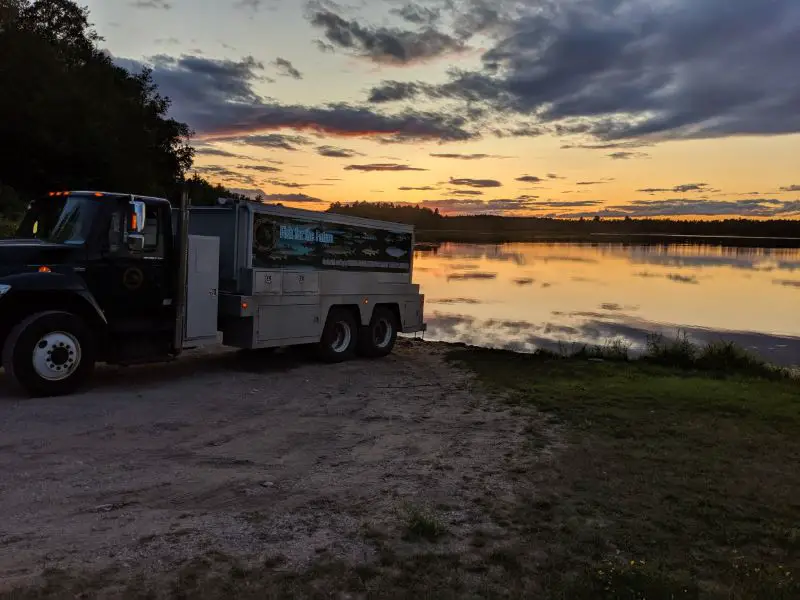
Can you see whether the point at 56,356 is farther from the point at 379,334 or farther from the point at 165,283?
the point at 379,334

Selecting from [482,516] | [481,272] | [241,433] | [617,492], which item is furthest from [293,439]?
[481,272]

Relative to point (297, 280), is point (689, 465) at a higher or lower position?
lower

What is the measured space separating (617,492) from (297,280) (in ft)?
25.4

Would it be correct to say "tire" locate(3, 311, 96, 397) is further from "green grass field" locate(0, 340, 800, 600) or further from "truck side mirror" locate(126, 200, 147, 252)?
"green grass field" locate(0, 340, 800, 600)

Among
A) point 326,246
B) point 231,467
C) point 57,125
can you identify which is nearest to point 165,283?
point 326,246

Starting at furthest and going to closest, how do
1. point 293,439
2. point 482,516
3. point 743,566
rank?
point 293,439 < point 482,516 < point 743,566

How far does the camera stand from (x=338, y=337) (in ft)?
45.7

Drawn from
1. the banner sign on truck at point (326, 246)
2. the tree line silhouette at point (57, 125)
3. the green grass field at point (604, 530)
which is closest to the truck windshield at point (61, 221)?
the banner sign on truck at point (326, 246)

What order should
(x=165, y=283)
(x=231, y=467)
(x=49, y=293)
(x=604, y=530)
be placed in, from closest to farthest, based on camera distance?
(x=604, y=530)
(x=231, y=467)
(x=49, y=293)
(x=165, y=283)

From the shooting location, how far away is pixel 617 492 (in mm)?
6039

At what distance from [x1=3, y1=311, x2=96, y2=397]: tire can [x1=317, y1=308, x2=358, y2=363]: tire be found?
4802mm

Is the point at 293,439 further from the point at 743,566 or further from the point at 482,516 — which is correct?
the point at 743,566

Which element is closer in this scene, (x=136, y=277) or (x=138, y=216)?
(x=138, y=216)

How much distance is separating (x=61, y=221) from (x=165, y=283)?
1.72 meters
